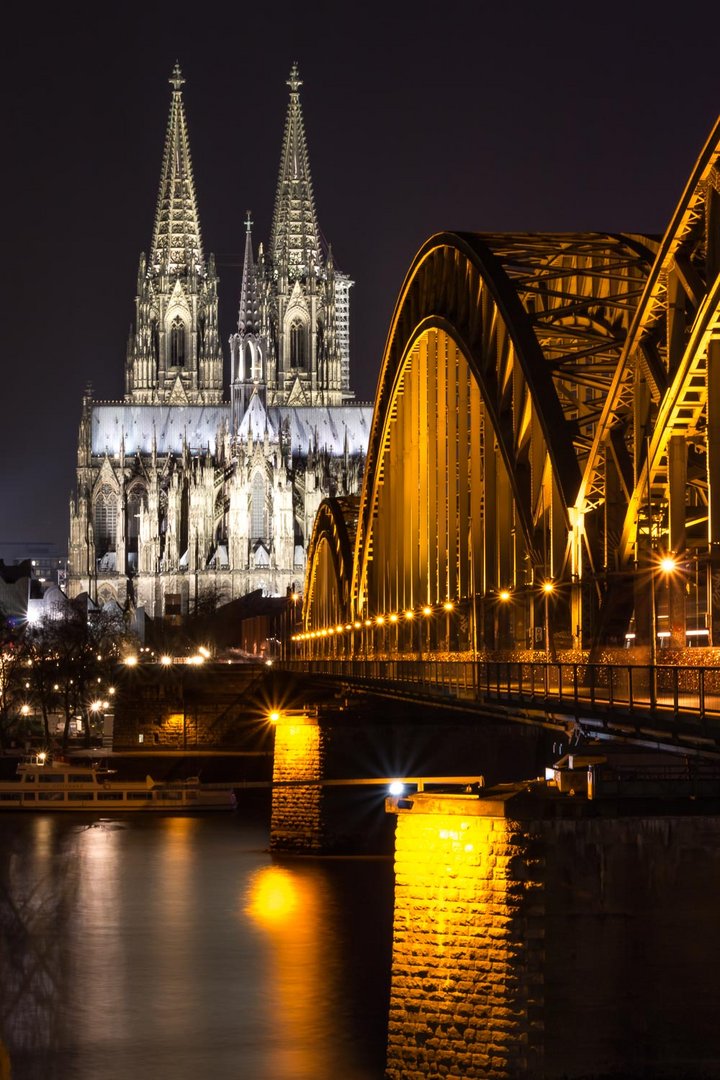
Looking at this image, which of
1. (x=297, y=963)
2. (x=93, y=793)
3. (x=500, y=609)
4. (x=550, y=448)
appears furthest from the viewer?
(x=93, y=793)

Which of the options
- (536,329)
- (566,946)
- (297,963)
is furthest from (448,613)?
(566,946)

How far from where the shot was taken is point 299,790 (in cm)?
6094

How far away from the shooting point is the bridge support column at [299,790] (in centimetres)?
6012

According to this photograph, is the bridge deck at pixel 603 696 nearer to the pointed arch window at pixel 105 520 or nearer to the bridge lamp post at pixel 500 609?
the bridge lamp post at pixel 500 609

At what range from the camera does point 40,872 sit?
59719 mm

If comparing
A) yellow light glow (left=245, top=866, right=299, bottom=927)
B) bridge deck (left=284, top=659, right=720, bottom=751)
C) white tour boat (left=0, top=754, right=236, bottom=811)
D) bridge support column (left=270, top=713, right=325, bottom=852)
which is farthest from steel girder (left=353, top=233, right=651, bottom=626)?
white tour boat (left=0, top=754, right=236, bottom=811)

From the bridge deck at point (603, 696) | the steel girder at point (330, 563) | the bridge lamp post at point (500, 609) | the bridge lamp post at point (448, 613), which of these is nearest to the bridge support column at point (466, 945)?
the bridge deck at point (603, 696)

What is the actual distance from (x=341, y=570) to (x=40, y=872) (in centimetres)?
2758

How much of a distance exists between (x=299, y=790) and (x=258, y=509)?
121 meters

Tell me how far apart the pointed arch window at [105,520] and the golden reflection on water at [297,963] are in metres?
136

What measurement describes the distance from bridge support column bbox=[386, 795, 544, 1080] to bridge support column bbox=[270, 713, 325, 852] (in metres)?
32.2

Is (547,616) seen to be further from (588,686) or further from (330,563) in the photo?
(330,563)

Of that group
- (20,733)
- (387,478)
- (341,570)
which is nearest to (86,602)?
(20,733)

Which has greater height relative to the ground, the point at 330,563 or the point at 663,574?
the point at 330,563
